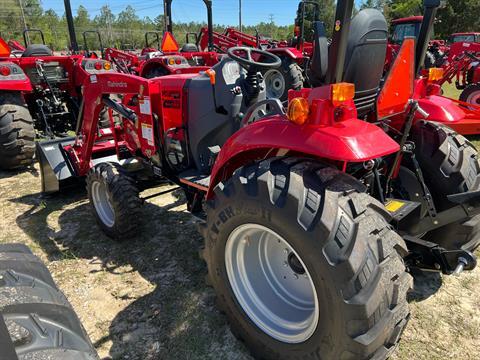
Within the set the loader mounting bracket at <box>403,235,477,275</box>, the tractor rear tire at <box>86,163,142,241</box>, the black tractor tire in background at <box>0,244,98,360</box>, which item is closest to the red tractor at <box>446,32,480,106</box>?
the loader mounting bracket at <box>403,235,477,275</box>

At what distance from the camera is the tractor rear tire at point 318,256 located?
1.62 metres

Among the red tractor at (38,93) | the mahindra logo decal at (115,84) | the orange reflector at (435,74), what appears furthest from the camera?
the red tractor at (38,93)

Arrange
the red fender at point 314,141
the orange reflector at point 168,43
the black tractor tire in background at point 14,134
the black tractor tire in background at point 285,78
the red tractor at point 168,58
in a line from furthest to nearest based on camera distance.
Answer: the orange reflector at point 168,43 → the red tractor at point 168,58 → the black tractor tire in background at point 285,78 → the black tractor tire in background at point 14,134 → the red fender at point 314,141

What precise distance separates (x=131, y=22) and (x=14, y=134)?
71316 millimetres

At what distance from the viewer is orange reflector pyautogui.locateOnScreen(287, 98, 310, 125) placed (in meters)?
1.85

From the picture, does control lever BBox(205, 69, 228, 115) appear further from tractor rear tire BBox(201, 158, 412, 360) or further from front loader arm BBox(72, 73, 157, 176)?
tractor rear tire BBox(201, 158, 412, 360)

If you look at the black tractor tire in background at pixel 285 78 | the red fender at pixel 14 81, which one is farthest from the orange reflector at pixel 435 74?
the red fender at pixel 14 81

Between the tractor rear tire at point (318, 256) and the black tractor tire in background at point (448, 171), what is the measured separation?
105 cm

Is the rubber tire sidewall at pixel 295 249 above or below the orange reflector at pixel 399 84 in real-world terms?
below

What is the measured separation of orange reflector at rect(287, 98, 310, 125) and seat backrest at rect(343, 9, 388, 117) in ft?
1.06

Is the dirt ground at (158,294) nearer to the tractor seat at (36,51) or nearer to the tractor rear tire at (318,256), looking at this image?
the tractor rear tire at (318,256)

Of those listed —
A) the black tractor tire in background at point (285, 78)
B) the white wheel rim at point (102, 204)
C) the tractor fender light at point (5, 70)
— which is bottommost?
the white wheel rim at point (102, 204)

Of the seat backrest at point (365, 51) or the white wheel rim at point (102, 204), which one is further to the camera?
the white wheel rim at point (102, 204)

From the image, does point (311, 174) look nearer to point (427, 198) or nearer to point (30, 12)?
point (427, 198)
